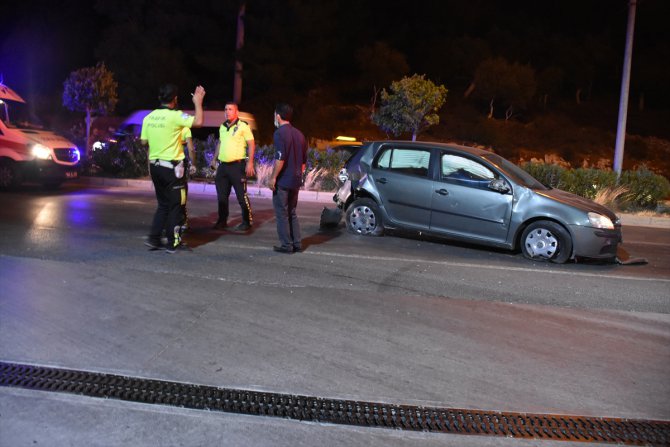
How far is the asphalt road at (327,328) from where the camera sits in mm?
4121

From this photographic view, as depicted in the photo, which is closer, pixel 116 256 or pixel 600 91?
pixel 116 256

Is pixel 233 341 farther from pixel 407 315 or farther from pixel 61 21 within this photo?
pixel 61 21

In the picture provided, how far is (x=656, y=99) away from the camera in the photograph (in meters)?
45.0

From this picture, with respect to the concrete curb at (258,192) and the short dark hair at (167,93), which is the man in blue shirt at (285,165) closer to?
the short dark hair at (167,93)

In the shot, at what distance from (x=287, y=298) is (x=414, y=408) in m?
2.46

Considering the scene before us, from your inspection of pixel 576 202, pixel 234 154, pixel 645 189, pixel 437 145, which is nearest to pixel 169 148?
pixel 234 154

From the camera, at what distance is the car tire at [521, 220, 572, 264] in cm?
840

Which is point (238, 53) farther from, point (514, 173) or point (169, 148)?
point (169, 148)

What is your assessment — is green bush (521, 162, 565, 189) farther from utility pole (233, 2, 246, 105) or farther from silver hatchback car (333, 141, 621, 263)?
utility pole (233, 2, 246, 105)

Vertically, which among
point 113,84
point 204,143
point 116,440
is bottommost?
point 116,440

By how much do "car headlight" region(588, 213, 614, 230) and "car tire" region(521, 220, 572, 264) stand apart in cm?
35

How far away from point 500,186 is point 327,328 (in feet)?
13.5

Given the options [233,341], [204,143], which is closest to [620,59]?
[204,143]

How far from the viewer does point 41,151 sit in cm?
1394
